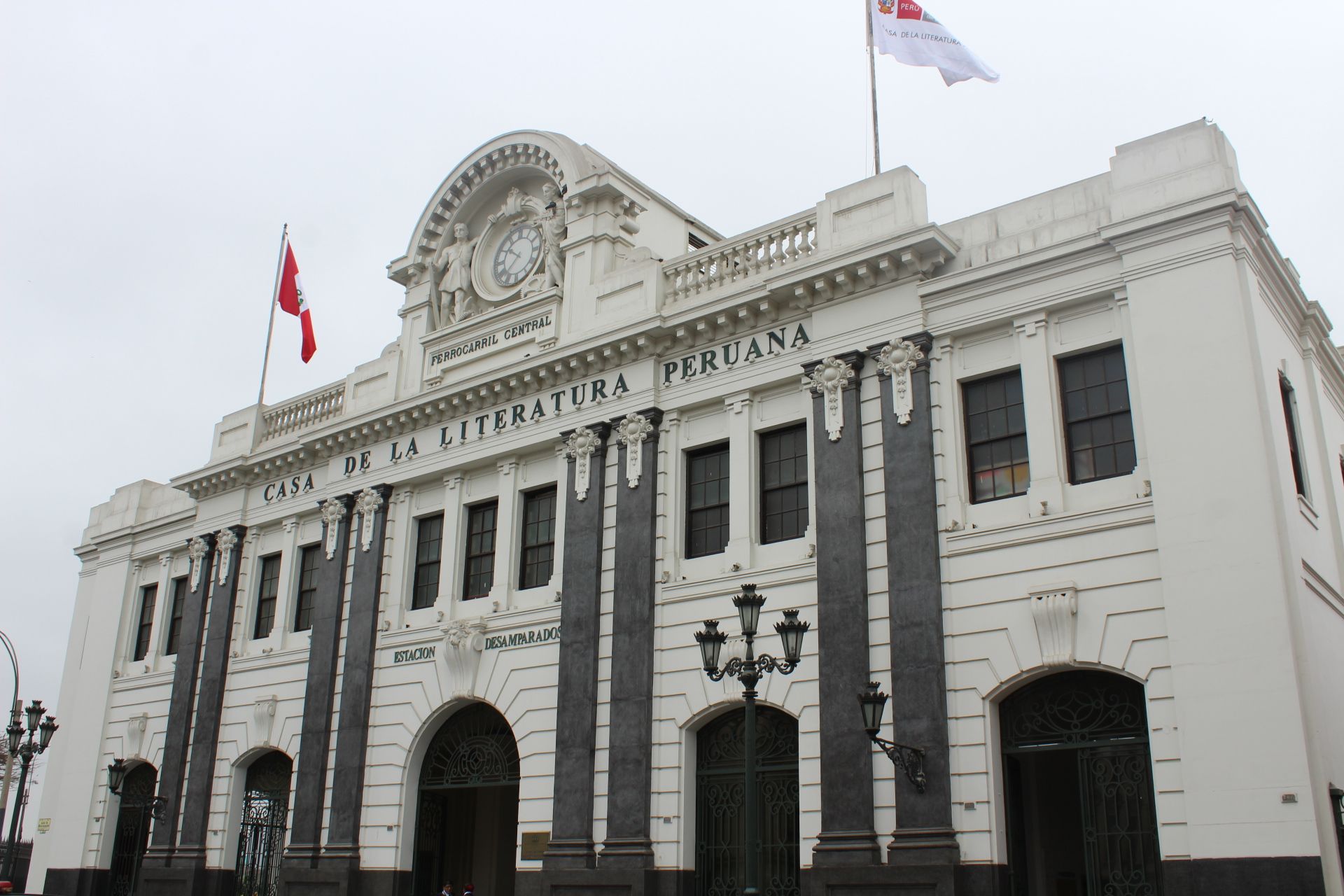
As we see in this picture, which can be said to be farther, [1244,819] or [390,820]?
[390,820]

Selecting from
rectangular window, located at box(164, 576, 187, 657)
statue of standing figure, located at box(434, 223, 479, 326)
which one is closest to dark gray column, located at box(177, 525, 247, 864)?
rectangular window, located at box(164, 576, 187, 657)

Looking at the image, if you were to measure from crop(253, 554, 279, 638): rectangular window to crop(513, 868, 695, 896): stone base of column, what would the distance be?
1142cm

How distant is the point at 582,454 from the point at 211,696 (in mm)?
12609

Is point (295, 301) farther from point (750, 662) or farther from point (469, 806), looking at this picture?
point (750, 662)

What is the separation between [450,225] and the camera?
1126 inches

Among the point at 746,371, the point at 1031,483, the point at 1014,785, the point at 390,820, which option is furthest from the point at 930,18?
the point at 390,820

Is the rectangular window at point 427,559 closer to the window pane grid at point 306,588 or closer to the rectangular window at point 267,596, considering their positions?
the window pane grid at point 306,588

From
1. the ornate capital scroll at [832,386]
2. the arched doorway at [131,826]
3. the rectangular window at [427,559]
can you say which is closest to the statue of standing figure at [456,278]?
the rectangular window at [427,559]

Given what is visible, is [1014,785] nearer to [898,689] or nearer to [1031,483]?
[898,689]

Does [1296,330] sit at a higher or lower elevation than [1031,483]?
higher

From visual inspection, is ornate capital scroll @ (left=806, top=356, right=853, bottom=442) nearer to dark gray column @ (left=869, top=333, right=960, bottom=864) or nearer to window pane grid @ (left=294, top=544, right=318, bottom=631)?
dark gray column @ (left=869, top=333, right=960, bottom=864)

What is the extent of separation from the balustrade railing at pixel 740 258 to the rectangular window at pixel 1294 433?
7.84 metres

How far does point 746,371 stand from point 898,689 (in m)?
6.38

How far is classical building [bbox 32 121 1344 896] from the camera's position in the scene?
16156mm
